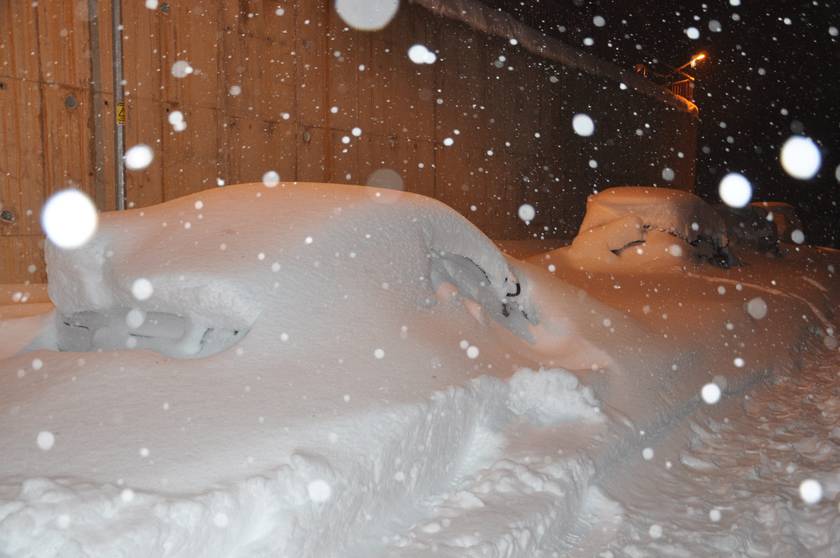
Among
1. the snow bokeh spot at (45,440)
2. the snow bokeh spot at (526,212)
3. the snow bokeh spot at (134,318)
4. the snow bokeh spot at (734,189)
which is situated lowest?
the snow bokeh spot at (734,189)

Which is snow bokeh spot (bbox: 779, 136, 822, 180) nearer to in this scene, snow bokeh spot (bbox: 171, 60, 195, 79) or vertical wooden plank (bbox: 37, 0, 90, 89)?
snow bokeh spot (bbox: 171, 60, 195, 79)

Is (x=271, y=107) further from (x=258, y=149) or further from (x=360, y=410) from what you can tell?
(x=360, y=410)

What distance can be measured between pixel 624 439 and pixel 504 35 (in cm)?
1017

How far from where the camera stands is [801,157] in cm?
3484

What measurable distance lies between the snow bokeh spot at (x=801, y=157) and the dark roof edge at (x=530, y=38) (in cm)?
2029

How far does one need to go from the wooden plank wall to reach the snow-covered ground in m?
2.51

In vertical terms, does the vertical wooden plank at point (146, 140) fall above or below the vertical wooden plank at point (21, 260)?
above

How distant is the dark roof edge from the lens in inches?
424

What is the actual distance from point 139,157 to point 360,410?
18.3 ft

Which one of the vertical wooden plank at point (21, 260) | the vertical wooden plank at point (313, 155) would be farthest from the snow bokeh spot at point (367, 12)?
Result: the vertical wooden plank at point (21, 260)

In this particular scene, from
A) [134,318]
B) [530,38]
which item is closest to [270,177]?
[134,318]

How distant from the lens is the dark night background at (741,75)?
1608cm

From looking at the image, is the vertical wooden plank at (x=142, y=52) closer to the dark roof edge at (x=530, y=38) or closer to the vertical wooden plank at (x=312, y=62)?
the vertical wooden plank at (x=312, y=62)

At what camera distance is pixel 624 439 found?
10.7ft
